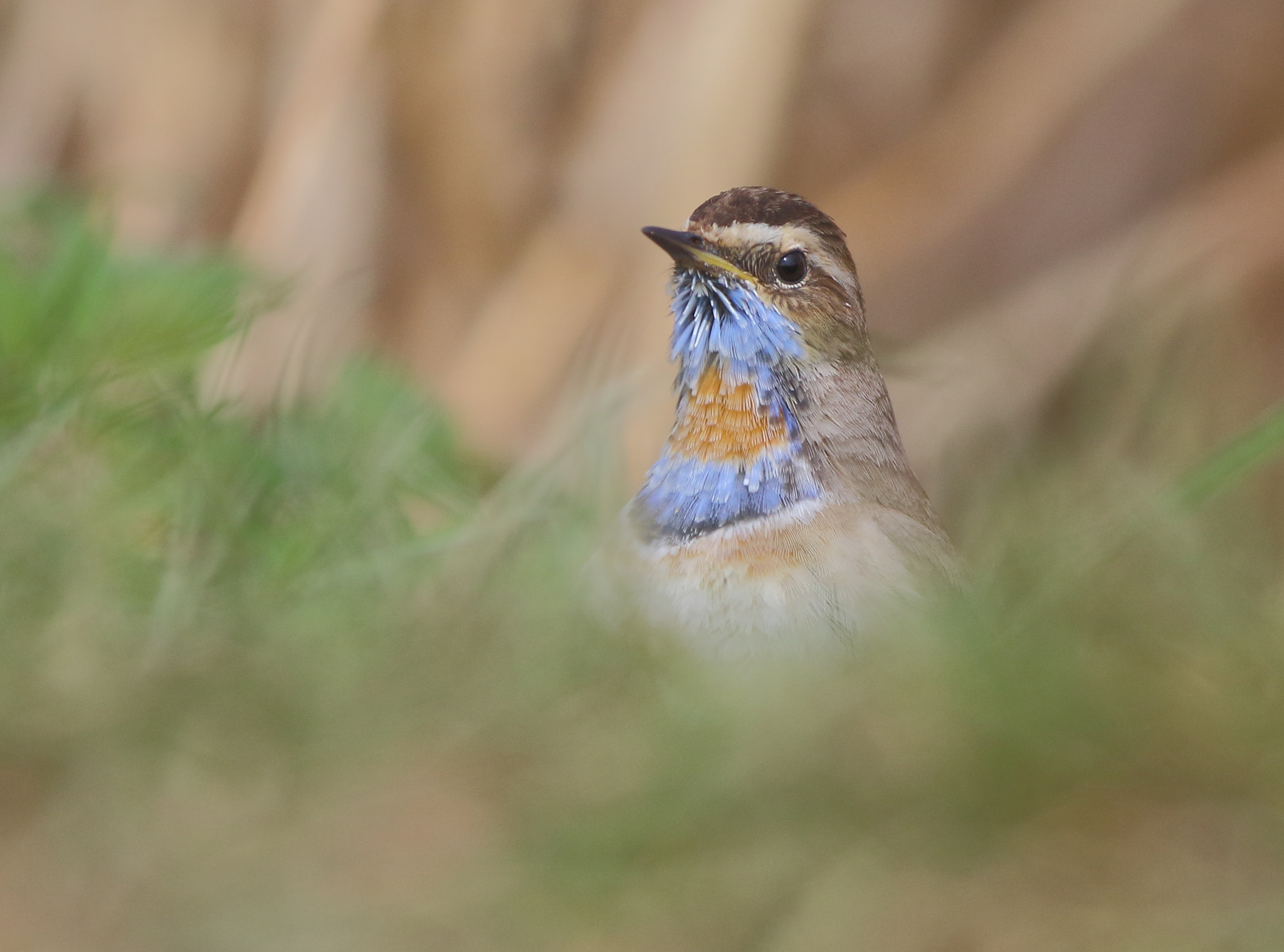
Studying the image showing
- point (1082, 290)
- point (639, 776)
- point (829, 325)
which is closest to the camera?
point (639, 776)

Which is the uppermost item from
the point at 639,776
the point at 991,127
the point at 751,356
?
the point at 991,127

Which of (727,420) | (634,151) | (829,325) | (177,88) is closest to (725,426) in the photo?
(727,420)

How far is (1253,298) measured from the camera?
2.33 metres

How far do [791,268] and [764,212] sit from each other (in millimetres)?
68

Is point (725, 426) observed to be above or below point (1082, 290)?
below

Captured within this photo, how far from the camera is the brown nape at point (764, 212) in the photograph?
149 cm

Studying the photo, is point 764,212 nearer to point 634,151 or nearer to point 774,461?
point 774,461

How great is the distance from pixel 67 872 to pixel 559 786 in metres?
0.14

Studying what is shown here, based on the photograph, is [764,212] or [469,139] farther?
[469,139]

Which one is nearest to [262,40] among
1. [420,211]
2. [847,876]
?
[420,211]

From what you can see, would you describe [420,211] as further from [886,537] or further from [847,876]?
[847,876]

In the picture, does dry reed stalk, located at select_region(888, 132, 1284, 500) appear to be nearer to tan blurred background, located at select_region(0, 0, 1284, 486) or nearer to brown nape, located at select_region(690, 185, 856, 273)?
tan blurred background, located at select_region(0, 0, 1284, 486)

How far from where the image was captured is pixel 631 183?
2424mm

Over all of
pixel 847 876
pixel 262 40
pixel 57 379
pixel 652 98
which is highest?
pixel 262 40
